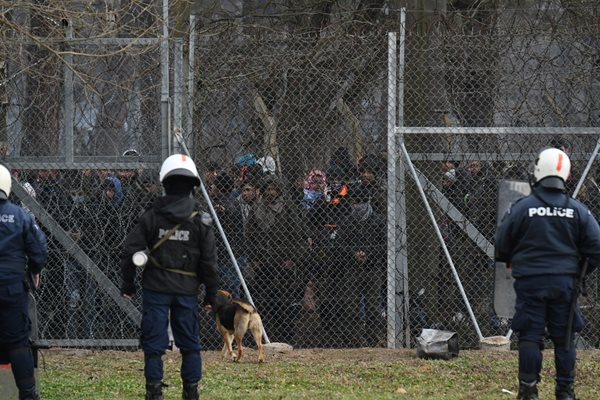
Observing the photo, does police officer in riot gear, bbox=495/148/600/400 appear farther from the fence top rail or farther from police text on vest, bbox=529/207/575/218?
the fence top rail

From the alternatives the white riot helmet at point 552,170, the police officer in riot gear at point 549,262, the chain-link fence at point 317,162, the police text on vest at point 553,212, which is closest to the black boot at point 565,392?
the police officer in riot gear at point 549,262

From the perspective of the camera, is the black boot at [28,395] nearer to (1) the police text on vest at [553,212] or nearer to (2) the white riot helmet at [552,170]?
(1) the police text on vest at [553,212]

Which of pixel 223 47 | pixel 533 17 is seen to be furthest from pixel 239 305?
pixel 533 17

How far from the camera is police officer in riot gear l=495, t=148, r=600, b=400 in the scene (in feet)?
27.5

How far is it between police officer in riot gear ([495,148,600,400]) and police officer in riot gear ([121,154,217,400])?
228 cm

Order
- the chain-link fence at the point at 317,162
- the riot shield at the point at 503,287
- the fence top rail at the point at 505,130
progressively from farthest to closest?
the chain-link fence at the point at 317,162 < the fence top rail at the point at 505,130 < the riot shield at the point at 503,287

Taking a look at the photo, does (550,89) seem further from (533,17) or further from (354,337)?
(354,337)

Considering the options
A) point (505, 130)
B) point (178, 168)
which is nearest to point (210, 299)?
point (178, 168)

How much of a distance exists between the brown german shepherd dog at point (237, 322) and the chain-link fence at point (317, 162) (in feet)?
1.93

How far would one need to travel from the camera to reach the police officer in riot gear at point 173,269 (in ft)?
27.8

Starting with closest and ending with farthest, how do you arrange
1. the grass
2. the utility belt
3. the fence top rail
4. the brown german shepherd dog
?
1. the utility belt
2. the grass
3. the brown german shepherd dog
4. the fence top rail

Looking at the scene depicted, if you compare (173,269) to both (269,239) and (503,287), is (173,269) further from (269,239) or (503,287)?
(269,239)

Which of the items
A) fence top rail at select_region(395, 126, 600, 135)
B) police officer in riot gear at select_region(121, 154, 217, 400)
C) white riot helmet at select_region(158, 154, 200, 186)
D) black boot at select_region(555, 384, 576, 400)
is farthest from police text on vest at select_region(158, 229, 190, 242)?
fence top rail at select_region(395, 126, 600, 135)

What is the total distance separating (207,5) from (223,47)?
15.7 ft
